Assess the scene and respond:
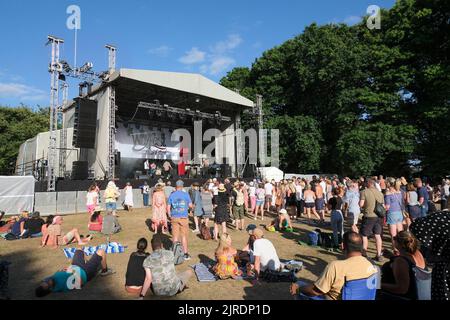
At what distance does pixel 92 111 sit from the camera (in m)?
15.2

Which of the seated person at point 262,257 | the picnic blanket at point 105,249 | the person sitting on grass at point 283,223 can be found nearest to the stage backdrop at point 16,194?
the picnic blanket at point 105,249

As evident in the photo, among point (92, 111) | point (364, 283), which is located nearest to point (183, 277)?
point (364, 283)

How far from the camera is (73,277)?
15.1ft

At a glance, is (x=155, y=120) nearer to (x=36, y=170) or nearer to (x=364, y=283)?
(x=36, y=170)

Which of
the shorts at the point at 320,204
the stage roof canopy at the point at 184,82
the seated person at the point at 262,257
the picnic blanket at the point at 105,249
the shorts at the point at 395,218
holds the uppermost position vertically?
the stage roof canopy at the point at 184,82

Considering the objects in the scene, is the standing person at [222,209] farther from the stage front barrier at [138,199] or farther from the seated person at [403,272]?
the stage front barrier at [138,199]

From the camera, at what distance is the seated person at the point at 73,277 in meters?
4.39

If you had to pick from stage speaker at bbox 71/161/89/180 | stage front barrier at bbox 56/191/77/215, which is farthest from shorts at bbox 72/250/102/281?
A: stage speaker at bbox 71/161/89/180

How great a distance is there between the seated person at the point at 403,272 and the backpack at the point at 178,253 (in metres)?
3.91

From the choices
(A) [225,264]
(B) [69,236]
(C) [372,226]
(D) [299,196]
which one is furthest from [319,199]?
(B) [69,236]

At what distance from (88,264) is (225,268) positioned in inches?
88.9

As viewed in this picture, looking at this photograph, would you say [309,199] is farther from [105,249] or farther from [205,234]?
[105,249]

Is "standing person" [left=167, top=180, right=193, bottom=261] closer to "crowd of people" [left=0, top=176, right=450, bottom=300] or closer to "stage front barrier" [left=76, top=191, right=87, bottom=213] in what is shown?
"crowd of people" [left=0, top=176, right=450, bottom=300]
